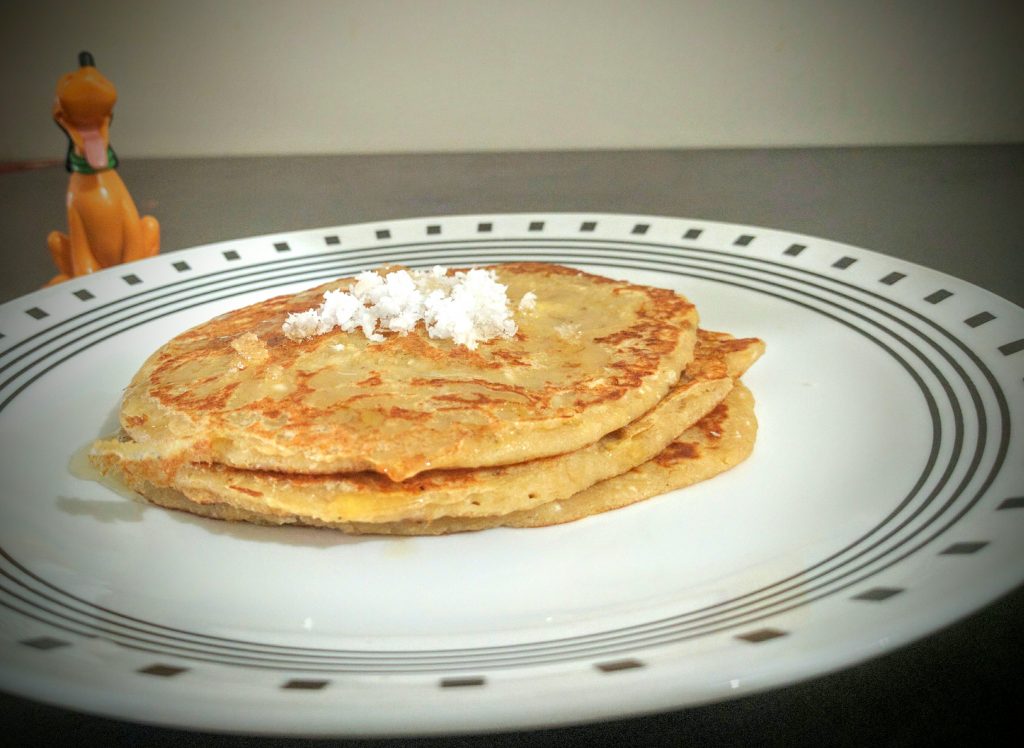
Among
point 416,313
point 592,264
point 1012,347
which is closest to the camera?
point 1012,347

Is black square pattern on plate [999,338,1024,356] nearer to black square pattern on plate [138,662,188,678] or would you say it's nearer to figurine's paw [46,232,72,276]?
black square pattern on plate [138,662,188,678]

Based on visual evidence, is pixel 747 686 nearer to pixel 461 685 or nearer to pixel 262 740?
pixel 461 685

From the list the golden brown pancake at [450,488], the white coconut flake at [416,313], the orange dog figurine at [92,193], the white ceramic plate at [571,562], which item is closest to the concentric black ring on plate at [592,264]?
the white ceramic plate at [571,562]

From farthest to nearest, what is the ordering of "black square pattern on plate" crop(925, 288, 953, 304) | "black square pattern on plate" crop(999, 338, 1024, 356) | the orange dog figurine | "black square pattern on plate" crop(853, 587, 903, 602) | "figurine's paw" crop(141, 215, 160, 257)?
"figurine's paw" crop(141, 215, 160, 257), the orange dog figurine, "black square pattern on plate" crop(925, 288, 953, 304), "black square pattern on plate" crop(999, 338, 1024, 356), "black square pattern on plate" crop(853, 587, 903, 602)

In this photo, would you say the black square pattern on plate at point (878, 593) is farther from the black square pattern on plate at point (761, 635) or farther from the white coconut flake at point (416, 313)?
the white coconut flake at point (416, 313)

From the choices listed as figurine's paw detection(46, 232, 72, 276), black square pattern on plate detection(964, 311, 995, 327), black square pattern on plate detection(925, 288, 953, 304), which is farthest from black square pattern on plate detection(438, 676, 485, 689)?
figurine's paw detection(46, 232, 72, 276)

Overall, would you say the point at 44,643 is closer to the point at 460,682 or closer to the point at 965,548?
the point at 460,682

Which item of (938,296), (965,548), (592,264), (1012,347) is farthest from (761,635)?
(592,264)
